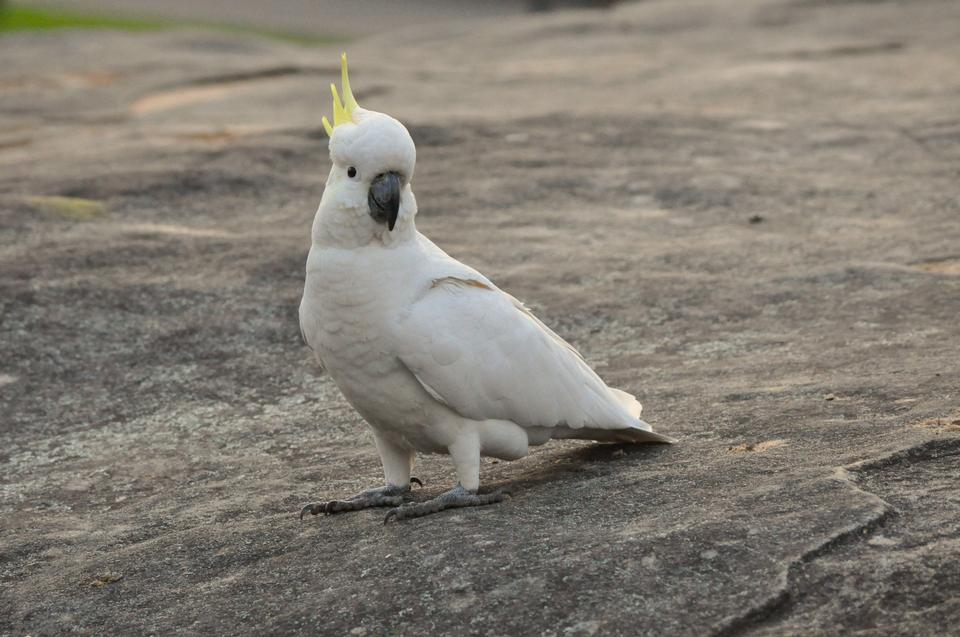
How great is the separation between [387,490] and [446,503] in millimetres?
329

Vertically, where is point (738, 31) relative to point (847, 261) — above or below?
above

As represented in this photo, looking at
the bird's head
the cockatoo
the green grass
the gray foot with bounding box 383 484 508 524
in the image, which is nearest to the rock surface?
the gray foot with bounding box 383 484 508 524

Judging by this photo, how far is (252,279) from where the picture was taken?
7012 millimetres

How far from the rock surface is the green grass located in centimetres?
1141

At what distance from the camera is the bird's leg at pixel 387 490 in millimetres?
4293

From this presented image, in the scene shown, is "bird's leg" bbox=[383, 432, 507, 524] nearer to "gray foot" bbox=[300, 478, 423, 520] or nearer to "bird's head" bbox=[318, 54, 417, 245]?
"gray foot" bbox=[300, 478, 423, 520]

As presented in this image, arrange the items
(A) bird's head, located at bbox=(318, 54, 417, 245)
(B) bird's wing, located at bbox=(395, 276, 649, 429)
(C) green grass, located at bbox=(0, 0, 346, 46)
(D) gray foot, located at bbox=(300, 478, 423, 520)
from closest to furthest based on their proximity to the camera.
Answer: (A) bird's head, located at bbox=(318, 54, 417, 245) < (B) bird's wing, located at bbox=(395, 276, 649, 429) < (D) gray foot, located at bbox=(300, 478, 423, 520) < (C) green grass, located at bbox=(0, 0, 346, 46)

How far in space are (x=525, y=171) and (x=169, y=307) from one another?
2993 mm

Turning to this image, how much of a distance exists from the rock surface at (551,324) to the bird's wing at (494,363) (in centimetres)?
23

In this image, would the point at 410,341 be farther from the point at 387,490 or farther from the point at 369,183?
the point at 387,490

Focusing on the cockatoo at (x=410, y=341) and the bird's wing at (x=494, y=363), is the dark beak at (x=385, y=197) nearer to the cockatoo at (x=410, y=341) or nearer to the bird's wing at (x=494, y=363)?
the cockatoo at (x=410, y=341)

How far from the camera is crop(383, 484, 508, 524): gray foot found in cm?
405

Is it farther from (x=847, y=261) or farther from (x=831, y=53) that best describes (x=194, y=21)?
(x=847, y=261)

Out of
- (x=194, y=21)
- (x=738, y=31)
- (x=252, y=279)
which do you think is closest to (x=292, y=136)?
(x=252, y=279)
